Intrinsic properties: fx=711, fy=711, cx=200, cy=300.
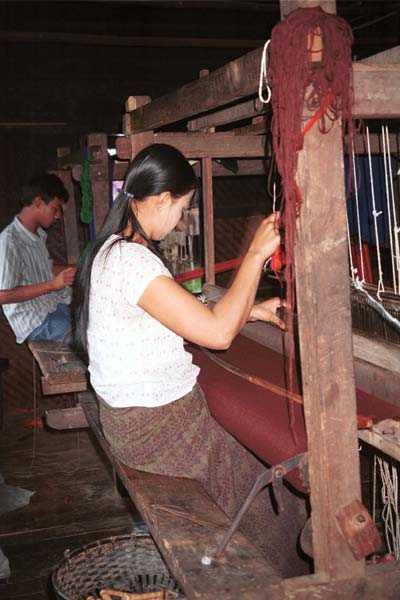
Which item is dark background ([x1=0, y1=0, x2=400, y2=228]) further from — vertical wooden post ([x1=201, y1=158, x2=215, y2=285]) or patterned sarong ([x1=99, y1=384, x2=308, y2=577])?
patterned sarong ([x1=99, y1=384, x2=308, y2=577])

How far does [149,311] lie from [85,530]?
2.53 meters

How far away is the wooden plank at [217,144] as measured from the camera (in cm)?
411

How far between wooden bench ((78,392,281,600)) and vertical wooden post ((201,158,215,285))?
203 cm

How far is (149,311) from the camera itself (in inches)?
83.7

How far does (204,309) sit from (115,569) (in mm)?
1551

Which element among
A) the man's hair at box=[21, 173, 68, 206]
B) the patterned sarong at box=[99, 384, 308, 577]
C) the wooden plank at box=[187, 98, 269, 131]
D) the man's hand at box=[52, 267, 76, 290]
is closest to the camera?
the patterned sarong at box=[99, 384, 308, 577]

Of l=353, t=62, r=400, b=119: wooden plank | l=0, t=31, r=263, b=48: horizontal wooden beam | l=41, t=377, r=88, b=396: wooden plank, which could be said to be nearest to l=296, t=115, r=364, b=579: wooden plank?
l=353, t=62, r=400, b=119: wooden plank

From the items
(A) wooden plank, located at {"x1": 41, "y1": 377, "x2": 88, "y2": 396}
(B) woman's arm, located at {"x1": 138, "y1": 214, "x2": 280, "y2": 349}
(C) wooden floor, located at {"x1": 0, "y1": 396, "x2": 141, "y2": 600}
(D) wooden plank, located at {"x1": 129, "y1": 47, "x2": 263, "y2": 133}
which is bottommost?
(C) wooden floor, located at {"x1": 0, "y1": 396, "x2": 141, "y2": 600}

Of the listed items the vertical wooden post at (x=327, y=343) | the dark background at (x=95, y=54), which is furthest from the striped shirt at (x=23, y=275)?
the vertical wooden post at (x=327, y=343)

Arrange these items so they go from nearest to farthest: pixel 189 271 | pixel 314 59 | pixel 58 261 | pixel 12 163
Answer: pixel 314 59, pixel 189 271, pixel 12 163, pixel 58 261

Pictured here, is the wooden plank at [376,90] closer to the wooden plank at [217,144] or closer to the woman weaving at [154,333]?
the woman weaving at [154,333]

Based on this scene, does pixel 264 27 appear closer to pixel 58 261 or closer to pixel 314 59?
pixel 58 261

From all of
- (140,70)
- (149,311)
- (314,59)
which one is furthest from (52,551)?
(140,70)

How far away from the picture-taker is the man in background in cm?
501
